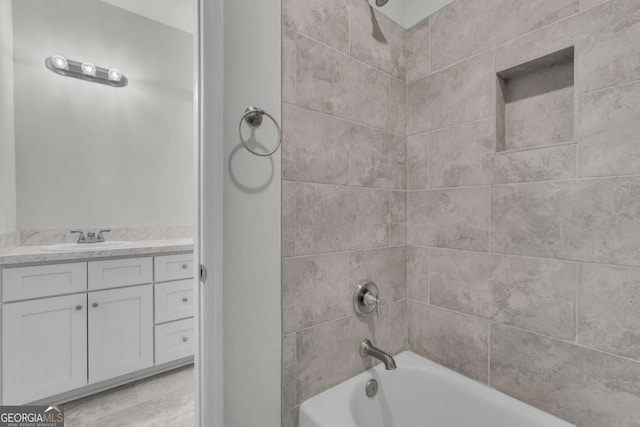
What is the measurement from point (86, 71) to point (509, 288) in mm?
3067

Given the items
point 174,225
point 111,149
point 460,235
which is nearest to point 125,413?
point 174,225

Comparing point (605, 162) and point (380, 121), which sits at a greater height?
point (380, 121)

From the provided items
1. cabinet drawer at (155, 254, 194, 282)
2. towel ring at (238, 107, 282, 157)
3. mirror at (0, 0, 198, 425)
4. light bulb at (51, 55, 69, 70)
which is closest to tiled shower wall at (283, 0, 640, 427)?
towel ring at (238, 107, 282, 157)

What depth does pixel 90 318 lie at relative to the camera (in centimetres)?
181

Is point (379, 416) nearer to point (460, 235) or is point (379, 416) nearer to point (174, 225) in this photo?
point (460, 235)

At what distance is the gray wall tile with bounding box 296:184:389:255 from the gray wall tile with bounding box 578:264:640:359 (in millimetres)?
722

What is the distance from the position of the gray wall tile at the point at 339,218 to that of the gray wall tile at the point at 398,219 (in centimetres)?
4

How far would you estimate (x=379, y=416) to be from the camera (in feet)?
4.00

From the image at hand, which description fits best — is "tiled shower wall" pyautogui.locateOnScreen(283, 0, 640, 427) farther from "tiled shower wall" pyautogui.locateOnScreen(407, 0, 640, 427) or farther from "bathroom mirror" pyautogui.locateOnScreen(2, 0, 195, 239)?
"bathroom mirror" pyautogui.locateOnScreen(2, 0, 195, 239)

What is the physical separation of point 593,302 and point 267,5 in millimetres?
1456

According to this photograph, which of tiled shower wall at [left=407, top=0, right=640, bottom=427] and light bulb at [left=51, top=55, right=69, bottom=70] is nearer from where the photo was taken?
tiled shower wall at [left=407, top=0, right=640, bottom=427]

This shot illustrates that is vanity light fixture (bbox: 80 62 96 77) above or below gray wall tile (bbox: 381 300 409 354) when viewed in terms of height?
above
